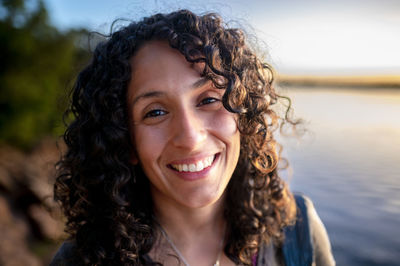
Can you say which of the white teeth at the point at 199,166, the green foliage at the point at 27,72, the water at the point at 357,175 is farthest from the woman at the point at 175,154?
the green foliage at the point at 27,72

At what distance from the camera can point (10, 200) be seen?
8.76 meters

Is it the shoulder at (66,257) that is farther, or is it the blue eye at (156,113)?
the shoulder at (66,257)

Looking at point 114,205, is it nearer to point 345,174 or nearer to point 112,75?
point 112,75

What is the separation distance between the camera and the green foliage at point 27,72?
11.2 m

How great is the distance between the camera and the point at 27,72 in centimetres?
1174

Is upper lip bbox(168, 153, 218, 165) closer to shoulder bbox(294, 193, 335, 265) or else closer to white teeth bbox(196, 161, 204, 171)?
white teeth bbox(196, 161, 204, 171)

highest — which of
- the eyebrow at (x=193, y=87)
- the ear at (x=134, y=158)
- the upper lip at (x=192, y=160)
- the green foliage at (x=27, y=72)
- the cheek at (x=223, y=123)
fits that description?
the green foliage at (x=27, y=72)

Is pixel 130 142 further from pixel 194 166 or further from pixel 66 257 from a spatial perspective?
pixel 66 257

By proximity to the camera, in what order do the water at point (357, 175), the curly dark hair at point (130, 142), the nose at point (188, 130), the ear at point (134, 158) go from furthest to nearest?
the water at point (357, 175) < the ear at point (134, 158) < the curly dark hair at point (130, 142) < the nose at point (188, 130)

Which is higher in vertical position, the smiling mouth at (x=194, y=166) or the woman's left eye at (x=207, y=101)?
the woman's left eye at (x=207, y=101)

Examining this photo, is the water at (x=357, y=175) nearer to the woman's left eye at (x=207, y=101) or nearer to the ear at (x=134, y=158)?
the woman's left eye at (x=207, y=101)

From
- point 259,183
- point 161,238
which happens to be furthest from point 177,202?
point 259,183

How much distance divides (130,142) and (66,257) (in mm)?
689

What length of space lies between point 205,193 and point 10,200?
28.4ft
